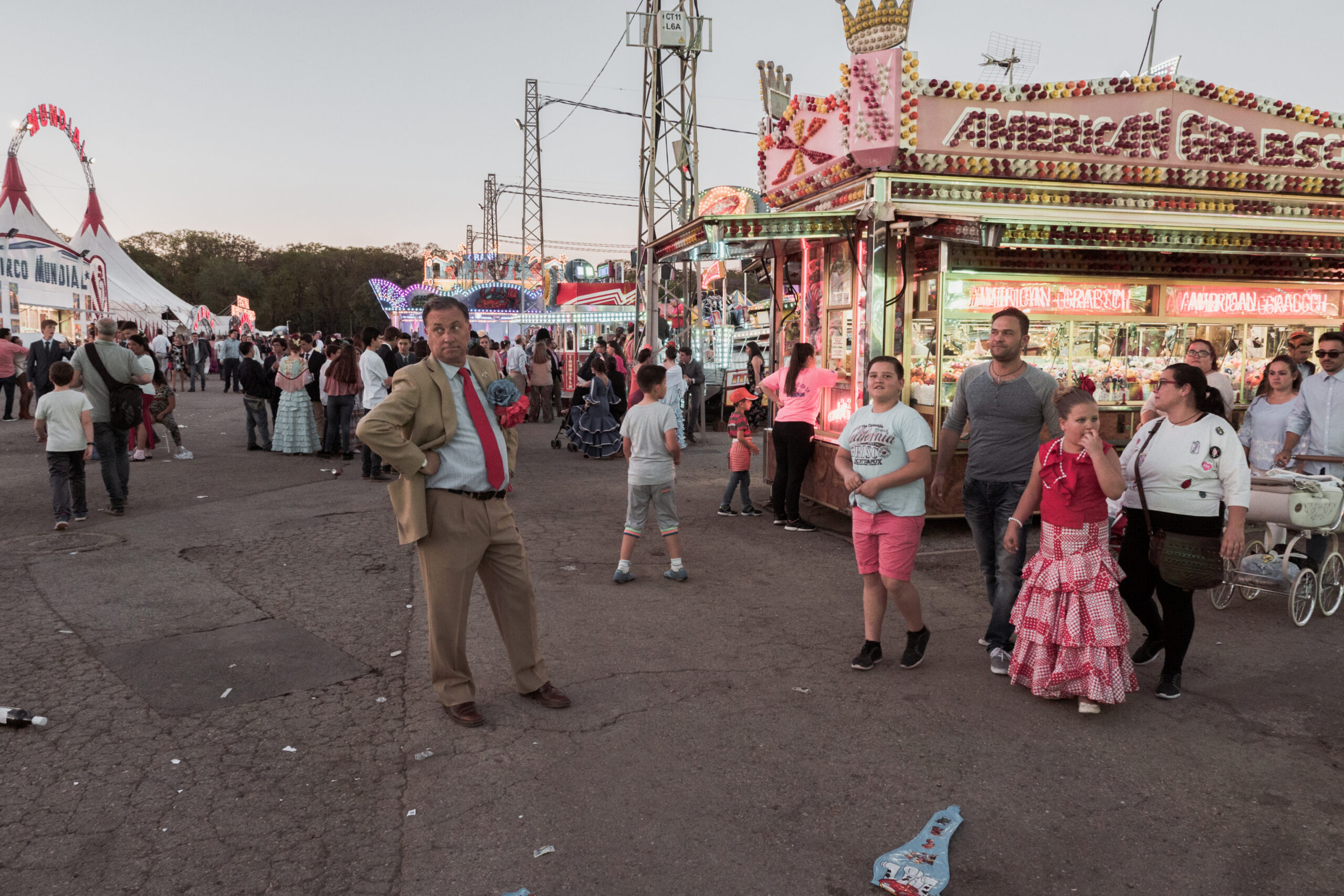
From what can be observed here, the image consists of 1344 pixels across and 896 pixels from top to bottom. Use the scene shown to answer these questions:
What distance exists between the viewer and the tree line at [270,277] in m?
80.8

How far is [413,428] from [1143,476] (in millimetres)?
3511

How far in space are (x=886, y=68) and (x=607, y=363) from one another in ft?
24.5

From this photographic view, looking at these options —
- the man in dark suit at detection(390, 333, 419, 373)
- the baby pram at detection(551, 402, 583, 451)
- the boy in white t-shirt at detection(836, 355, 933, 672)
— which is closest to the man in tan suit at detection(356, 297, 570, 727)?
the boy in white t-shirt at detection(836, 355, 933, 672)

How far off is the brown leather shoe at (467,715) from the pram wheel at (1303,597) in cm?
500

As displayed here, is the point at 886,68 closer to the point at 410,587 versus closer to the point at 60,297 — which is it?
the point at 410,587

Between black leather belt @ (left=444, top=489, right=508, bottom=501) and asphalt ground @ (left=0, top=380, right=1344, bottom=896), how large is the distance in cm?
102

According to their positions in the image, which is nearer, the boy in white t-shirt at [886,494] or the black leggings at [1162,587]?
the black leggings at [1162,587]

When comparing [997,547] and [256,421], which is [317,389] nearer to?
[256,421]

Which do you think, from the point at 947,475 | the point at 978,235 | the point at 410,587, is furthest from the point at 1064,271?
the point at 410,587

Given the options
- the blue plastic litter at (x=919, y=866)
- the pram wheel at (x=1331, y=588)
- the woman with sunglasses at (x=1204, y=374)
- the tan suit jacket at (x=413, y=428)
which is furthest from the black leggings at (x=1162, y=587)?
the tan suit jacket at (x=413, y=428)

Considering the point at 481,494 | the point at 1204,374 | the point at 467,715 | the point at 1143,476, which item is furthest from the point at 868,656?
the point at 1204,374

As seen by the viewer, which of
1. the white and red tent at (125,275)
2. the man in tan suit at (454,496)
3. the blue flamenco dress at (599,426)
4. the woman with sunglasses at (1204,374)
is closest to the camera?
the man in tan suit at (454,496)

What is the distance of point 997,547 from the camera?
492 cm

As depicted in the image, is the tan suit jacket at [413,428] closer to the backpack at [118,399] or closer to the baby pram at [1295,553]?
the baby pram at [1295,553]
